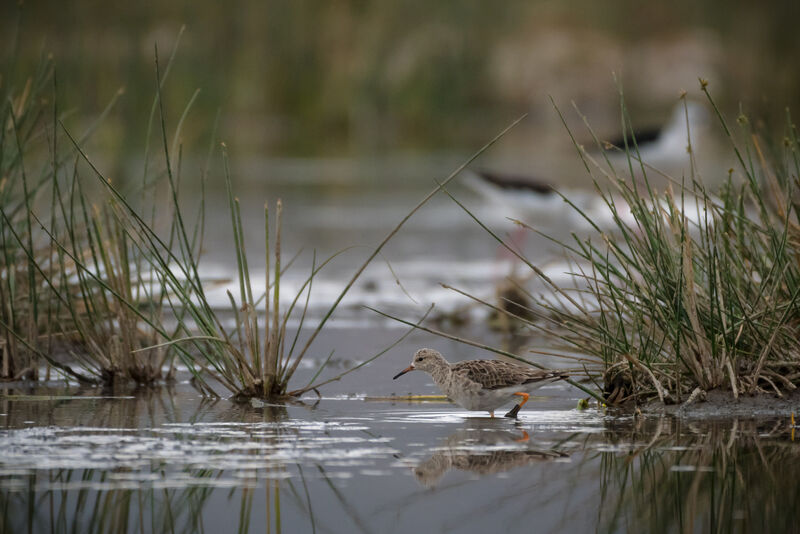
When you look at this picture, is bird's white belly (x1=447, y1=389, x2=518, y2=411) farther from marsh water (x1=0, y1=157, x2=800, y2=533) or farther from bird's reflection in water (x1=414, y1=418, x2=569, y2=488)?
bird's reflection in water (x1=414, y1=418, x2=569, y2=488)

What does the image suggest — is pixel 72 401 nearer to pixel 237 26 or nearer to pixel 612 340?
pixel 612 340

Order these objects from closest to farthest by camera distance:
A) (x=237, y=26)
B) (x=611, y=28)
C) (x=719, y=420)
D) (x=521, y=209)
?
(x=719, y=420)
(x=521, y=209)
(x=237, y=26)
(x=611, y=28)

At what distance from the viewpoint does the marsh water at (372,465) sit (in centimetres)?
336

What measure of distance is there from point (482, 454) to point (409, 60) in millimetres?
26787

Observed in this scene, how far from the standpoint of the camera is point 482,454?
13.4 ft

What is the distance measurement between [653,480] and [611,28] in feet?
109

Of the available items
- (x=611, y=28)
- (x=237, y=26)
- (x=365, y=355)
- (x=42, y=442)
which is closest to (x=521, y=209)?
(x=365, y=355)

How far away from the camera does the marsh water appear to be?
11.0 ft

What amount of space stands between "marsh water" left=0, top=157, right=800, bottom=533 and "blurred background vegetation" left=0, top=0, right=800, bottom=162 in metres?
17.1

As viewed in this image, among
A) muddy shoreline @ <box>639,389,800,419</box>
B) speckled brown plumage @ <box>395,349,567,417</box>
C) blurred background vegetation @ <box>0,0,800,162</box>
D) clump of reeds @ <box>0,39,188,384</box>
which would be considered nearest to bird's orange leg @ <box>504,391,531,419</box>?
speckled brown plumage @ <box>395,349,567,417</box>

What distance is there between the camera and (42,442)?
13.6 ft

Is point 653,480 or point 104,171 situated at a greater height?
point 104,171

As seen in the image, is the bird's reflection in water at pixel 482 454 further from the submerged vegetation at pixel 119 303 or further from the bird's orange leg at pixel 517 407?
the submerged vegetation at pixel 119 303

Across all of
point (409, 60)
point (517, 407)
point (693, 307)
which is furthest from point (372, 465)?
point (409, 60)
